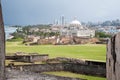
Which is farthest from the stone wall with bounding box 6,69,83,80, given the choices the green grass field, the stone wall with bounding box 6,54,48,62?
the green grass field

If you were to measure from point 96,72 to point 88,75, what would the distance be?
15.9 inches

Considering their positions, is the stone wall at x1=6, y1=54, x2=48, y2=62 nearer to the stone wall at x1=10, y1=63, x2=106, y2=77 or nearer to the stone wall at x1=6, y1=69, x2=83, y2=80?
the stone wall at x1=10, y1=63, x2=106, y2=77

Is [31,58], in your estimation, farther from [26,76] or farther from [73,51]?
[26,76]

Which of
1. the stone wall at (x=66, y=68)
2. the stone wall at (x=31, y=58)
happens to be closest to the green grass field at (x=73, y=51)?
the stone wall at (x=31, y=58)

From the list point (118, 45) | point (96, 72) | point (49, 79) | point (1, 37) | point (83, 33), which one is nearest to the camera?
point (118, 45)

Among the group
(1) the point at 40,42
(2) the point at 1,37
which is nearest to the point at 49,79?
(2) the point at 1,37

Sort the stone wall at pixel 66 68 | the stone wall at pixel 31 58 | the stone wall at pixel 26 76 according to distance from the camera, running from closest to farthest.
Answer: the stone wall at pixel 26 76 < the stone wall at pixel 66 68 < the stone wall at pixel 31 58

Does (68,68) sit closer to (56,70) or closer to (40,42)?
(56,70)

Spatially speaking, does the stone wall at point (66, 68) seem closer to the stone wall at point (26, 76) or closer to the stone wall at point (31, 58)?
the stone wall at point (26, 76)

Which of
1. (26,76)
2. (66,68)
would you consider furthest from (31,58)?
(26,76)

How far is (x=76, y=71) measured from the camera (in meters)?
14.8

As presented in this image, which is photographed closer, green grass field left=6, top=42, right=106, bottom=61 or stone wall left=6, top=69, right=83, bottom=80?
stone wall left=6, top=69, right=83, bottom=80

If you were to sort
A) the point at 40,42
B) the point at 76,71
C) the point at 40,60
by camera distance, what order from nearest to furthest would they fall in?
1. the point at 76,71
2. the point at 40,60
3. the point at 40,42

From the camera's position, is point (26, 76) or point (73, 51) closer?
point (26, 76)
